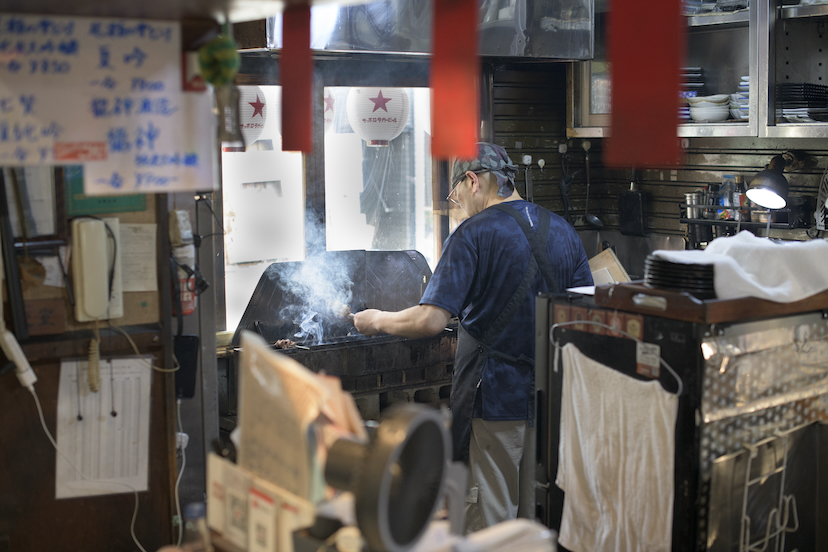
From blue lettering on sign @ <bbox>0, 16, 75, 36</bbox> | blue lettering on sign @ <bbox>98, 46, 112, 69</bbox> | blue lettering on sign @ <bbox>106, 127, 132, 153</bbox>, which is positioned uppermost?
blue lettering on sign @ <bbox>0, 16, 75, 36</bbox>

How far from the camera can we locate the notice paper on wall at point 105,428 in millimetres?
2746

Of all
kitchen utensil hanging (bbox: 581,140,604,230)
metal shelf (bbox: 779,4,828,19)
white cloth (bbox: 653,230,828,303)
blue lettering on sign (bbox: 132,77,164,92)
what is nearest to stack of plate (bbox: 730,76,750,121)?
metal shelf (bbox: 779,4,828,19)

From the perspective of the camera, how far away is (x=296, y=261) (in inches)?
190

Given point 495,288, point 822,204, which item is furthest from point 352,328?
point 822,204

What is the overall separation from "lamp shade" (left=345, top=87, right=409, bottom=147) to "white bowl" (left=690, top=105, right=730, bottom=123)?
1.79m

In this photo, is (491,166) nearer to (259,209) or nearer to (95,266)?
(259,209)

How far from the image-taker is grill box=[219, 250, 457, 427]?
448 cm

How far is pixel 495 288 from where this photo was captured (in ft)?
12.0

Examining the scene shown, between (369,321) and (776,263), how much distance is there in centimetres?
214

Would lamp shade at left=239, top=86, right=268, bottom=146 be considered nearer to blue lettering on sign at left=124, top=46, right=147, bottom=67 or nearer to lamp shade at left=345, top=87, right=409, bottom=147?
lamp shade at left=345, top=87, right=409, bottom=147

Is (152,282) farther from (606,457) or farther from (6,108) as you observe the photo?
(606,457)

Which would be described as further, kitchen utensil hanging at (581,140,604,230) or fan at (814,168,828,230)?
kitchen utensil hanging at (581,140,604,230)

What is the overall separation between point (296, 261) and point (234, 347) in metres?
0.68

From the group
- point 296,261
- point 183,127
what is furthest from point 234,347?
point 183,127
